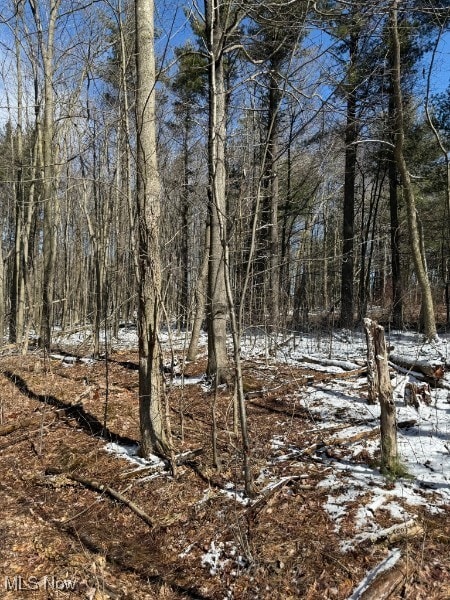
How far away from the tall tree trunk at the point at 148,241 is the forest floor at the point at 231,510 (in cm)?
54

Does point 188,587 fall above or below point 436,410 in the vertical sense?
below

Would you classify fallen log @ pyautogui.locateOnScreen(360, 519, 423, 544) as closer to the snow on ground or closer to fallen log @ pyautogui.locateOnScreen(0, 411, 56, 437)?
the snow on ground

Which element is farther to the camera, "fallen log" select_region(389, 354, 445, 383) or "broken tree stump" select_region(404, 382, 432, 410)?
"fallen log" select_region(389, 354, 445, 383)

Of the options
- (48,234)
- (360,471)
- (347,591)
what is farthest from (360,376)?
(48,234)

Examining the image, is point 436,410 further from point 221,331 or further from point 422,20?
point 422,20

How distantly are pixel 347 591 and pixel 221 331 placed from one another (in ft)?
15.7

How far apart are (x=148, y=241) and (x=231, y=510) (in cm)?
260

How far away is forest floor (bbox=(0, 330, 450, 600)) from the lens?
2.69m

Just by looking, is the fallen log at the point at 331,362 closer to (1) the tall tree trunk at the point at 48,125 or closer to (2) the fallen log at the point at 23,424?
(2) the fallen log at the point at 23,424

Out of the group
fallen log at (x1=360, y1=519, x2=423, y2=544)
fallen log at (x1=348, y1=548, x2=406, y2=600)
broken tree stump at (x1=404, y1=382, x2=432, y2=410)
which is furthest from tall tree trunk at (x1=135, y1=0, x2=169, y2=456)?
broken tree stump at (x1=404, y1=382, x2=432, y2=410)

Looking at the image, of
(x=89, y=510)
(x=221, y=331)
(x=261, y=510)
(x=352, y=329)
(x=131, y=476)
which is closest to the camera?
(x=261, y=510)

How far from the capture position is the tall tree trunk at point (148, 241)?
165 inches

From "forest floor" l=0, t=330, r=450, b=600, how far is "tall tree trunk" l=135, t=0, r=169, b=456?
54 cm

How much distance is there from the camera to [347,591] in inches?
98.3
